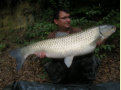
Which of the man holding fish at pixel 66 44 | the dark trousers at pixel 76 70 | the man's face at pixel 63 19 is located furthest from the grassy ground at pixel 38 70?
the man's face at pixel 63 19

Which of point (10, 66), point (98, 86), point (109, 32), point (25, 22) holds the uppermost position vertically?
point (109, 32)

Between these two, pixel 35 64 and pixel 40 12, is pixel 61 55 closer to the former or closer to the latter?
pixel 35 64

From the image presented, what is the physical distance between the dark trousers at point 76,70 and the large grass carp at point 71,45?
53 cm

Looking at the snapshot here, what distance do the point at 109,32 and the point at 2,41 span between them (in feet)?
14.3

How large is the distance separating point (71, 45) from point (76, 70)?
0.87 metres

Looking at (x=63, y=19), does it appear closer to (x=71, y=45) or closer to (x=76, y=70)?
(x=71, y=45)

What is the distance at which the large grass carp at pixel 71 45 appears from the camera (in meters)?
2.28

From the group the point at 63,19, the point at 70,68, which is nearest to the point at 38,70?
the point at 70,68

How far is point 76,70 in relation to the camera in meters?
3.05

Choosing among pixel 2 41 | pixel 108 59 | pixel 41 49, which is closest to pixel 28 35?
pixel 2 41

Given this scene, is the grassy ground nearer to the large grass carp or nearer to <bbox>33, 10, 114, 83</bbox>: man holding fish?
<bbox>33, 10, 114, 83</bbox>: man holding fish

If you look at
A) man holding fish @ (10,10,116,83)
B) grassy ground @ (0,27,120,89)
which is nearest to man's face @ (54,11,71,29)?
man holding fish @ (10,10,116,83)

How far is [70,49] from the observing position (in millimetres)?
2322

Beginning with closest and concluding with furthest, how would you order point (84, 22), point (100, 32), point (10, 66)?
point (100, 32) → point (10, 66) → point (84, 22)
